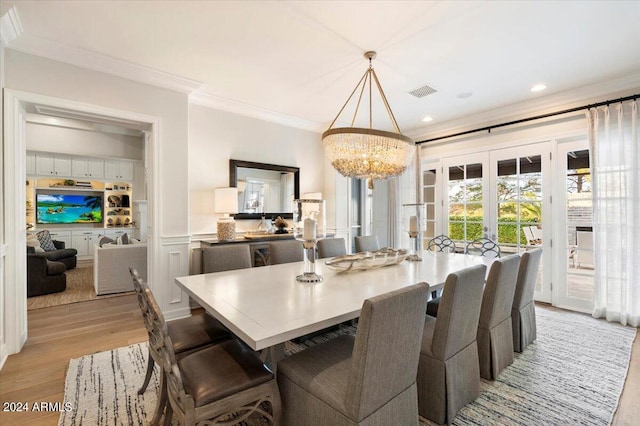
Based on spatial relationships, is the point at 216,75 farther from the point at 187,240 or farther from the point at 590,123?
the point at 590,123

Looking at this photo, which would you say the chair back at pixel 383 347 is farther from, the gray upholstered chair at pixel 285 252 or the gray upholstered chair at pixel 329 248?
the gray upholstered chair at pixel 329 248

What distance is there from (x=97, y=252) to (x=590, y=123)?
693cm

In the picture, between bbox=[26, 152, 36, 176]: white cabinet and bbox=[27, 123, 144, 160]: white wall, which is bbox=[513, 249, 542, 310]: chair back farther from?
bbox=[26, 152, 36, 176]: white cabinet

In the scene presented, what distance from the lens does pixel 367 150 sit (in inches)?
109

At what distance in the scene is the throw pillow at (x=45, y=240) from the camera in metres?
6.11

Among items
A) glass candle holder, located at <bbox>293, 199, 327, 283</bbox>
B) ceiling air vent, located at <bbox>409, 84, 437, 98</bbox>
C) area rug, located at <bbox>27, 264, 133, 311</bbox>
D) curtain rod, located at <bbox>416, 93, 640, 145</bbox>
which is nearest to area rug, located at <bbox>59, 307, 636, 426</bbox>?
glass candle holder, located at <bbox>293, 199, 327, 283</bbox>

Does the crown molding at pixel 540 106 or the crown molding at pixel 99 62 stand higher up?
the crown molding at pixel 99 62

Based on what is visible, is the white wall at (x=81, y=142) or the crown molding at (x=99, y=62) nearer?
the crown molding at (x=99, y=62)

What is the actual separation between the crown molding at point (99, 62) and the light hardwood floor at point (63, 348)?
274 centimetres

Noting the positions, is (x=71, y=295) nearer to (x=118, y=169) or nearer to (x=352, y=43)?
(x=118, y=169)

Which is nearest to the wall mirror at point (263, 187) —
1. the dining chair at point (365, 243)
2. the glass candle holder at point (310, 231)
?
the dining chair at point (365, 243)

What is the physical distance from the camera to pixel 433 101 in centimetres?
414

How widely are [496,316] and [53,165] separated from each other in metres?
8.76

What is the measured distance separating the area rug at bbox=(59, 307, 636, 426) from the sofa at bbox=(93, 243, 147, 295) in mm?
2302
